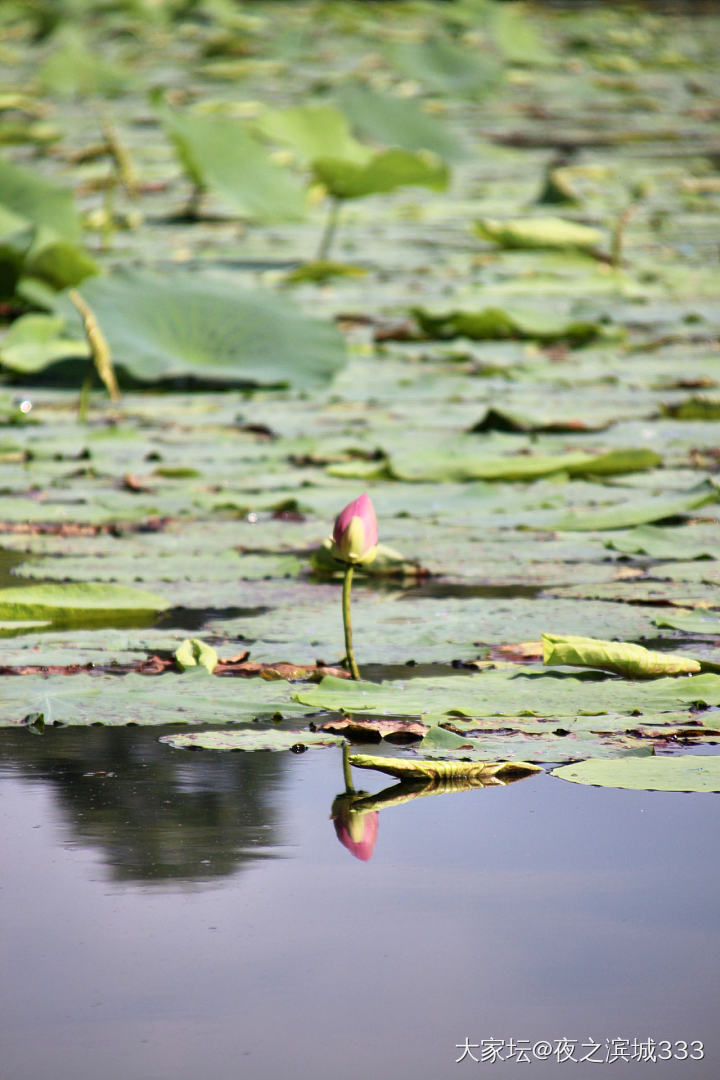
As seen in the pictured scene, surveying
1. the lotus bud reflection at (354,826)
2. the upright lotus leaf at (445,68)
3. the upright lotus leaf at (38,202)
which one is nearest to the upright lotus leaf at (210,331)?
the upright lotus leaf at (38,202)

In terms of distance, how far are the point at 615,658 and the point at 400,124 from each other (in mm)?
3763

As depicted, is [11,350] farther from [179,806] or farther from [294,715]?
[179,806]

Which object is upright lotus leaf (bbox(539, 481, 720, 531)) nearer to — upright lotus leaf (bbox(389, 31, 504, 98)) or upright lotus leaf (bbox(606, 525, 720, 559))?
upright lotus leaf (bbox(606, 525, 720, 559))

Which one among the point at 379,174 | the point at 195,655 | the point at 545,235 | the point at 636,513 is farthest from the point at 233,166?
the point at 195,655

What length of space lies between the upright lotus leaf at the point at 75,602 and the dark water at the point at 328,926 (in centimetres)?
38

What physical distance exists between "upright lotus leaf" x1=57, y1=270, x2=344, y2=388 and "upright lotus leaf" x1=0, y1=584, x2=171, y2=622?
1128mm

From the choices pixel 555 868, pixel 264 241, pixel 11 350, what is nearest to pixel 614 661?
pixel 555 868

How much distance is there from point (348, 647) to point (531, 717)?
0.16m

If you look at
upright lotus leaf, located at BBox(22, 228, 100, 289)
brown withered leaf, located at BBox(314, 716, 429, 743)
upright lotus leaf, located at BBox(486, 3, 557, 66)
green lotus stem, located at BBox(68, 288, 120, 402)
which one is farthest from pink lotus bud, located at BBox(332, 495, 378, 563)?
upright lotus leaf, located at BBox(486, 3, 557, 66)

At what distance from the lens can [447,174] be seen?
11.9 ft

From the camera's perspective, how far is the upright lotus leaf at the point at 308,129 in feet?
13.4

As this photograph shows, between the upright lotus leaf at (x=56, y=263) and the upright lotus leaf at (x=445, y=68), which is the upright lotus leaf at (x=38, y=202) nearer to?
the upright lotus leaf at (x=56, y=263)

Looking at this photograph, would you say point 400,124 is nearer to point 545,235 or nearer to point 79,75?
point 545,235

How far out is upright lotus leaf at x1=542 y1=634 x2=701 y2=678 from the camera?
4.19ft
